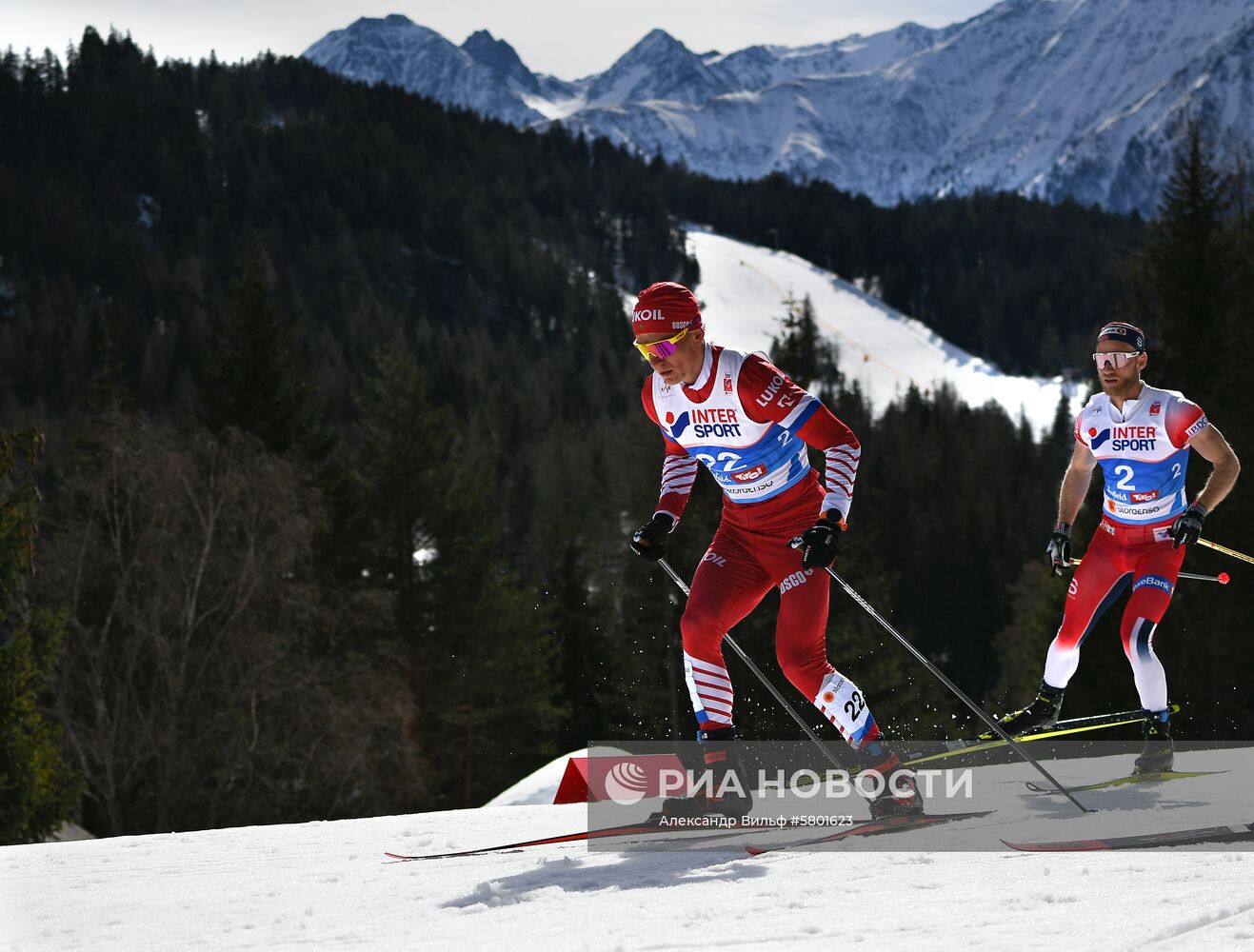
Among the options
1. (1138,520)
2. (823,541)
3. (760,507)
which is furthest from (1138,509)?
(823,541)

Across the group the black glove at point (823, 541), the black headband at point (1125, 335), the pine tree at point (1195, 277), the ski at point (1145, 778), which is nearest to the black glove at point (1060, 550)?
the black headband at point (1125, 335)

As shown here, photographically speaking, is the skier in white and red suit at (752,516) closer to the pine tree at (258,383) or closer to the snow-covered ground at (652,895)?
the snow-covered ground at (652,895)

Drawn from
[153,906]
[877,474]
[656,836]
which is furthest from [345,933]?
[877,474]

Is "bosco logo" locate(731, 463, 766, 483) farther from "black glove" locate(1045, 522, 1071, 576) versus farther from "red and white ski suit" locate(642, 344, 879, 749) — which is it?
"black glove" locate(1045, 522, 1071, 576)

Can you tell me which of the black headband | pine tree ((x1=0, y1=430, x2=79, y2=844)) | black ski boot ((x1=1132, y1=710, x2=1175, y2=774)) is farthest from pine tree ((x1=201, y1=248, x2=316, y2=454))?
black ski boot ((x1=1132, y1=710, x2=1175, y2=774))

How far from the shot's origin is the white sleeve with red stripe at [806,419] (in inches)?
201

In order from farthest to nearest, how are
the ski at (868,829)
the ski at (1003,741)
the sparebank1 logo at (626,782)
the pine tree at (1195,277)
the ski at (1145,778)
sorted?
the pine tree at (1195,277), the sparebank1 logo at (626,782), the ski at (1145,778), the ski at (1003,741), the ski at (868,829)

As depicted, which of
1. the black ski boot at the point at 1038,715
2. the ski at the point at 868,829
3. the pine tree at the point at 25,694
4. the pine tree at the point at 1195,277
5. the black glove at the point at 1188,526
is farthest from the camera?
the pine tree at the point at 1195,277

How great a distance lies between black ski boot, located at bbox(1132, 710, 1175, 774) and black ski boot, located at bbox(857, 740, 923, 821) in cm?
221

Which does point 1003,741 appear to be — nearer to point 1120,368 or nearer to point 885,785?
point 885,785

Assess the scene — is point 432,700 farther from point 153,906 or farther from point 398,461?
point 153,906

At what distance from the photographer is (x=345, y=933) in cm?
375

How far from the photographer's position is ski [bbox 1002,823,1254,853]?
449 centimetres

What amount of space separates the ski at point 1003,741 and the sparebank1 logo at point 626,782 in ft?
5.00
